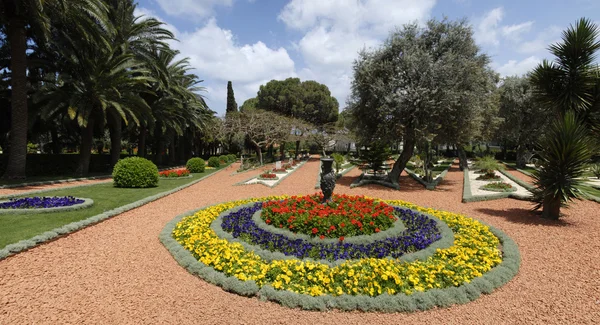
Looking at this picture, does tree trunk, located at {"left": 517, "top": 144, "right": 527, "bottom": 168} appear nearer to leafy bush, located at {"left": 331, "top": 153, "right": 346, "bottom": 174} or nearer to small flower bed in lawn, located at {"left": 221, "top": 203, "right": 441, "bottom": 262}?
leafy bush, located at {"left": 331, "top": 153, "right": 346, "bottom": 174}

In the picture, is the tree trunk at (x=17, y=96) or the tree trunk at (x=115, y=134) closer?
the tree trunk at (x=17, y=96)

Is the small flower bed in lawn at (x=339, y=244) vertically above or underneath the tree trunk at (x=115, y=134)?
underneath

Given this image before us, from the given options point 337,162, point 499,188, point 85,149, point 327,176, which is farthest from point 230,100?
point 327,176

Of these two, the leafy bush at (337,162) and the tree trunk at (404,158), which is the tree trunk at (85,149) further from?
the tree trunk at (404,158)

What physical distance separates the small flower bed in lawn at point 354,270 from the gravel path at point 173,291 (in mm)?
413

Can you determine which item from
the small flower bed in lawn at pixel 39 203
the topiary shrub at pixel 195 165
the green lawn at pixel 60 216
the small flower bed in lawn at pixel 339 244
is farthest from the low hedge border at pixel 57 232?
the topiary shrub at pixel 195 165

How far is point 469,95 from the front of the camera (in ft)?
48.8

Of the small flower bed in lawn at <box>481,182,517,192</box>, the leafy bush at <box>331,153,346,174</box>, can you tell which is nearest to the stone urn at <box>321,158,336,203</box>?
the small flower bed in lawn at <box>481,182,517,192</box>

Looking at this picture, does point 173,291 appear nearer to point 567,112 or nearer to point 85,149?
point 567,112

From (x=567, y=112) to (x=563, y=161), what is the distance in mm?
1595

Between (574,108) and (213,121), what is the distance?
33141mm

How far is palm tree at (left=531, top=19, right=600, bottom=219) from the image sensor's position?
8727 mm

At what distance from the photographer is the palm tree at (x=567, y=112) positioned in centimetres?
873

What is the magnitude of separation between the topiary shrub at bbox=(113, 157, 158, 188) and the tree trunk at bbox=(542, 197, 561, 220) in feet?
56.8
